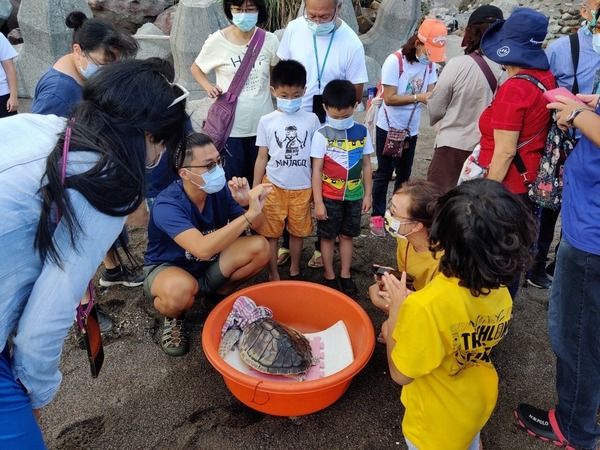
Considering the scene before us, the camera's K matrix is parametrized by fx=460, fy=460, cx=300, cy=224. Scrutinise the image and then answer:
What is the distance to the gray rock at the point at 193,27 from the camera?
661 cm

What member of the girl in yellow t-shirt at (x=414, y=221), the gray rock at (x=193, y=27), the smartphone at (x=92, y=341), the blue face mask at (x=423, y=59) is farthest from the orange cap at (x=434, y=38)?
the gray rock at (x=193, y=27)

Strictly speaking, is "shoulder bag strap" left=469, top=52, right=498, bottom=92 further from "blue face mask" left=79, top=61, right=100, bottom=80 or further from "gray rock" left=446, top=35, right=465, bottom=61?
"gray rock" left=446, top=35, right=465, bottom=61

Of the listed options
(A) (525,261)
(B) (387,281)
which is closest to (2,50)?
(B) (387,281)

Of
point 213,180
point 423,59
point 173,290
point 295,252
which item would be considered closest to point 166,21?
point 423,59

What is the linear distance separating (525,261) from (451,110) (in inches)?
74.2

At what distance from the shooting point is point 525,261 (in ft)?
4.63

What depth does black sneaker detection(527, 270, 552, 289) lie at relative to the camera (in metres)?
3.16

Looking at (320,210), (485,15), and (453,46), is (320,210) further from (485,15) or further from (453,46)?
(453,46)

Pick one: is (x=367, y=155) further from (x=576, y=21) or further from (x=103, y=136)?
(x=576, y=21)

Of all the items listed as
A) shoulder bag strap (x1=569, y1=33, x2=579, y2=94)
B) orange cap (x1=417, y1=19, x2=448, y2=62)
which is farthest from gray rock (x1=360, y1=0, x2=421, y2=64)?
shoulder bag strap (x1=569, y1=33, x2=579, y2=94)

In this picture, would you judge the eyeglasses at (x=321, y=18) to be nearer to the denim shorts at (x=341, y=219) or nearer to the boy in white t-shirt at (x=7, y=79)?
the denim shorts at (x=341, y=219)

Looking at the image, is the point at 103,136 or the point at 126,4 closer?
the point at 103,136

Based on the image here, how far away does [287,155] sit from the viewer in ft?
9.37

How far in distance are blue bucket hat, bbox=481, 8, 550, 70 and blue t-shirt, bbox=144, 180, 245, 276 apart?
1.63 m
